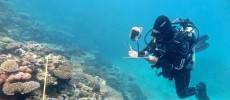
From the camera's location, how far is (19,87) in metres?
5.47

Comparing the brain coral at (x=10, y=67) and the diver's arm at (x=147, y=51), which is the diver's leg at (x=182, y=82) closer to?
the diver's arm at (x=147, y=51)

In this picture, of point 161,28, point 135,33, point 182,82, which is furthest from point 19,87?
point 182,82

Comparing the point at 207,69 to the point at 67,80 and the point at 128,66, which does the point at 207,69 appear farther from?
the point at 67,80

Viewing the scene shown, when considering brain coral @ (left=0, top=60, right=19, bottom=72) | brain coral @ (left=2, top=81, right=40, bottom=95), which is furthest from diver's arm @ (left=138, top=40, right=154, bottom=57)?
brain coral @ (left=0, top=60, right=19, bottom=72)

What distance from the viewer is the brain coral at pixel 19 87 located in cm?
539

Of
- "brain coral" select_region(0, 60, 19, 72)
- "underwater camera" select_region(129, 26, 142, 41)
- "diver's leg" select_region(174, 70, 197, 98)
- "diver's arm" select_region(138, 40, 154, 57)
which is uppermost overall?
"underwater camera" select_region(129, 26, 142, 41)

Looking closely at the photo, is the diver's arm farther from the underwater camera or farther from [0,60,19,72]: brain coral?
[0,60,19,72]: brain coral

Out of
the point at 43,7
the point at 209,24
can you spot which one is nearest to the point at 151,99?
the point at 43,7

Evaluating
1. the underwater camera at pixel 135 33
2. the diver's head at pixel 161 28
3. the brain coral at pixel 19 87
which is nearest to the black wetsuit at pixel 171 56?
the diver's head at pixel 161 28

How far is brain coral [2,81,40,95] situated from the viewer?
17.7 feet

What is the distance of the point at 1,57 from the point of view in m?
7.38

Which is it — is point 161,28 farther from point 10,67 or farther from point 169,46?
point 10,67

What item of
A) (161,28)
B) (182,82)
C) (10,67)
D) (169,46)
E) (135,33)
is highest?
(161,28)

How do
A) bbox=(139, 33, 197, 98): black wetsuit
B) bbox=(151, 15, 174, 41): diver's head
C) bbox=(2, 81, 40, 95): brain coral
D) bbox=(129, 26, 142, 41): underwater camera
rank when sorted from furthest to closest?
bbox=(139, 33, 197, 98): black wetsuit → bbox=(151, 15, 174, 41): diver's head → bbox=(129, 26, 142, 41): underwater camera → bbox=(2, 81, 40, 95): brain coral
